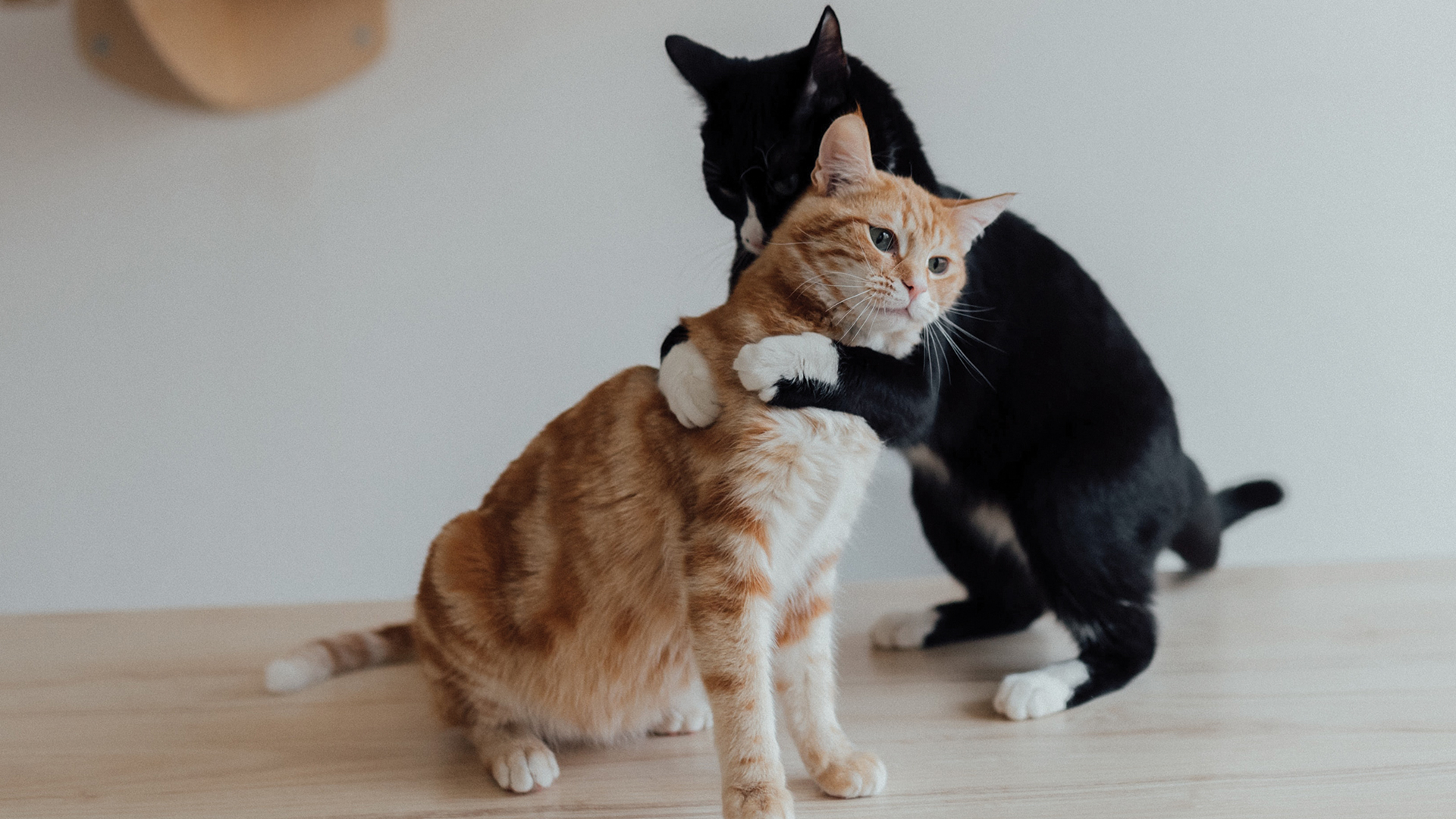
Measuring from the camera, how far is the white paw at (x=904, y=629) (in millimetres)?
1448

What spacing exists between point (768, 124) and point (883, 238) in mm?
287

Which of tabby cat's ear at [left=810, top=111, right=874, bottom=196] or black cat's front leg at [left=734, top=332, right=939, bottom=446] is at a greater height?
tabby cat's ear at [left=810, top=111, right=874, bottom=196]

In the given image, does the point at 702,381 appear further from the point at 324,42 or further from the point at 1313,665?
the point at 324,42

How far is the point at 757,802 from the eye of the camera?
894 mm

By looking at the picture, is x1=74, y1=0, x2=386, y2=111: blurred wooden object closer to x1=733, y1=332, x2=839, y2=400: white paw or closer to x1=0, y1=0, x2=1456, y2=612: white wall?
x1=0, y1=0, x2=1456, y2=612: white wall

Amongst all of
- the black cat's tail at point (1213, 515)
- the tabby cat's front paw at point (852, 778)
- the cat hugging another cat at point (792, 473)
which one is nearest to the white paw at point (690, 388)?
the cat hugging another cat at point (792, 473)

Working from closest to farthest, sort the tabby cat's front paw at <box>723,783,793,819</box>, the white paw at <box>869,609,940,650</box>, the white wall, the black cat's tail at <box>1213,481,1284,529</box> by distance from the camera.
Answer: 1. the tabby cat's front paw at <box>723,783,793,819</box>
2. the white paw at <box>869,609,940,650</box>
3. the black cat's tail at <box>1213,481,1284,529</box>
4. the white wall

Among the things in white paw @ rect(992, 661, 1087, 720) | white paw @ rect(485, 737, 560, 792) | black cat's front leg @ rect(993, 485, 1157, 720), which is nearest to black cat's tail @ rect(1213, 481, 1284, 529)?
black cat's front leg @ rect(993, 485, 1157, 720)

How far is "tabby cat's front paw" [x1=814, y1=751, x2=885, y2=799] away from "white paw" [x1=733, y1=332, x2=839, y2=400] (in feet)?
1.21

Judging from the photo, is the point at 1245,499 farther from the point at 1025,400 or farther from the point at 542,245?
the point at 542,245

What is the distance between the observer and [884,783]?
1.01m

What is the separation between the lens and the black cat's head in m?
1.19

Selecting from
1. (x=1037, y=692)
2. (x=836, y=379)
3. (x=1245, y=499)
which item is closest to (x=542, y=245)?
(x=836, y=379)

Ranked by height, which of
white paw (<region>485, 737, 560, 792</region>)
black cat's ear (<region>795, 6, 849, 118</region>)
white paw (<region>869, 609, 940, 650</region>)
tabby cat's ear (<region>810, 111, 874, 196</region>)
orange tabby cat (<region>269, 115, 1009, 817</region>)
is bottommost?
white paw (<region>869, 609, 940, 650</region>)
